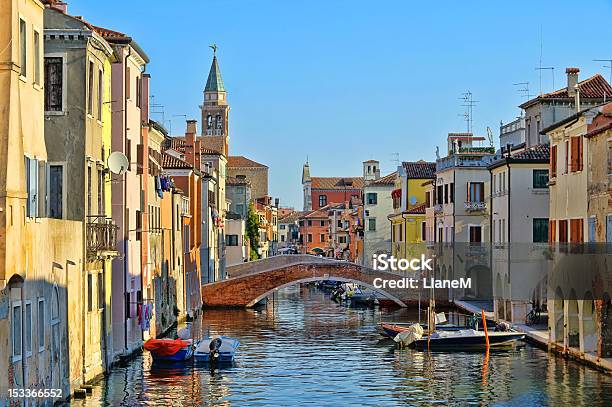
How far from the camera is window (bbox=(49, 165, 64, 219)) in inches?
947

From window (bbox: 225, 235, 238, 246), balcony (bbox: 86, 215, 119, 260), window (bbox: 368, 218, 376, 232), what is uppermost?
window (bbox: 368, 218, 376, 232)

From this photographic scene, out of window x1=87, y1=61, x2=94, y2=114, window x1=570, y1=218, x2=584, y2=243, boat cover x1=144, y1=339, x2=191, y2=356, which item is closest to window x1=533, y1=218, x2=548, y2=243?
window x1=570, y1=218, x2=584, y2=243

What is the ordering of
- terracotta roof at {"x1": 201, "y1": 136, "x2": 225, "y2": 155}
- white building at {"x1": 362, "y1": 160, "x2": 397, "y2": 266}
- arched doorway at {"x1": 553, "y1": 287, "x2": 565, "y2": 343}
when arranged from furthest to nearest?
terracotta roof at {"x1": 201, "y1": 136, "x2": 225, "y2": 155}
white building at {"x1": 362, "y1": 160, "x2": 397, "y2": 266}
arched doorway at {"x1": 553, "y1": 287, "x2": 565, "y2": 343}

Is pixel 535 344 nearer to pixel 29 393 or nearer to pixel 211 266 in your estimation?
pixel 29 393

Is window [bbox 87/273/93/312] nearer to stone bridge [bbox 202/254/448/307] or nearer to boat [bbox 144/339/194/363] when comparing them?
boat [bbox 144/339/194/363]

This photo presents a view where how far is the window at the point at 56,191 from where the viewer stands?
24047 millimetres

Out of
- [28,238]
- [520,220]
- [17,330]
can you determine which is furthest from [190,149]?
[17,330]

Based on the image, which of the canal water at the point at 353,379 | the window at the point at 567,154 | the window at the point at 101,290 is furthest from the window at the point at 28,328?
the window at the point at 567,154

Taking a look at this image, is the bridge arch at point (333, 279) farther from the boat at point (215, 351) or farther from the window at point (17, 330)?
the window at point (17, 330)

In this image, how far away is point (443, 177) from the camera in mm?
54750

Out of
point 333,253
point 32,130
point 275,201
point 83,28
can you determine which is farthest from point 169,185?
point 275,201

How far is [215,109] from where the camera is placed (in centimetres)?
11719

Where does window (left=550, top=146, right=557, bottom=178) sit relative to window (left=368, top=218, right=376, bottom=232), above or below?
above

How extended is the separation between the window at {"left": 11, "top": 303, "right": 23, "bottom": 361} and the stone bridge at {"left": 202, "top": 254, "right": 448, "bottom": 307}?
35.5 metres
